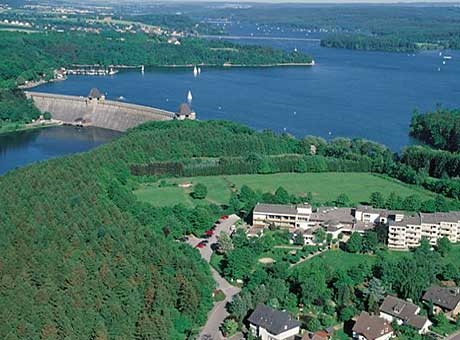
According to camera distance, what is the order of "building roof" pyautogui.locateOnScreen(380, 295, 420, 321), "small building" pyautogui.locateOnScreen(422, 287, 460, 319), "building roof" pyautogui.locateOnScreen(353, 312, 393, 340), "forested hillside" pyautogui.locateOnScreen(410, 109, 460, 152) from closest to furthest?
"building roof" pyautogui.locateOnScreen(353, 312, 393, 340)
"building roof" pyautogui.locateOnScreen(380, 295, 420, 321)
"small building" pyautogui.locateOnScreen(422, 287, 460, 319)
"forested hillside" pyautogui.locateOnScreen(410, 109, 460, 152)

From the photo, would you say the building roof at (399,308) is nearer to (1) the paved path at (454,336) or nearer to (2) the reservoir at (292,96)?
(1) the paved path at (454,336)

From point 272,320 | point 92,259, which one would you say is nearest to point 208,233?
point 92,259

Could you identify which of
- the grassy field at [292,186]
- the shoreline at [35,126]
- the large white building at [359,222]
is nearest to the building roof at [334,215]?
the large white building at [359,222]

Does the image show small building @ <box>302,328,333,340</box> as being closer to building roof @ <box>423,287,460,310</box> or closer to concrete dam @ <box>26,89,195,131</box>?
building roof @ <box>423,287,460,310</box>

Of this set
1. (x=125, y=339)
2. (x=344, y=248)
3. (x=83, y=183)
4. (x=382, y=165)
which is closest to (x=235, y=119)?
(x=382, y=165)

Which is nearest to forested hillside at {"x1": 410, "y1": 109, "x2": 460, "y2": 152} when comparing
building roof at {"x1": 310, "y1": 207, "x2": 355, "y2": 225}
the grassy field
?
the grassy field

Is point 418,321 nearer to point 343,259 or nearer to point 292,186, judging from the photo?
point 343,259

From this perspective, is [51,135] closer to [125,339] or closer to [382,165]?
[382,165]
